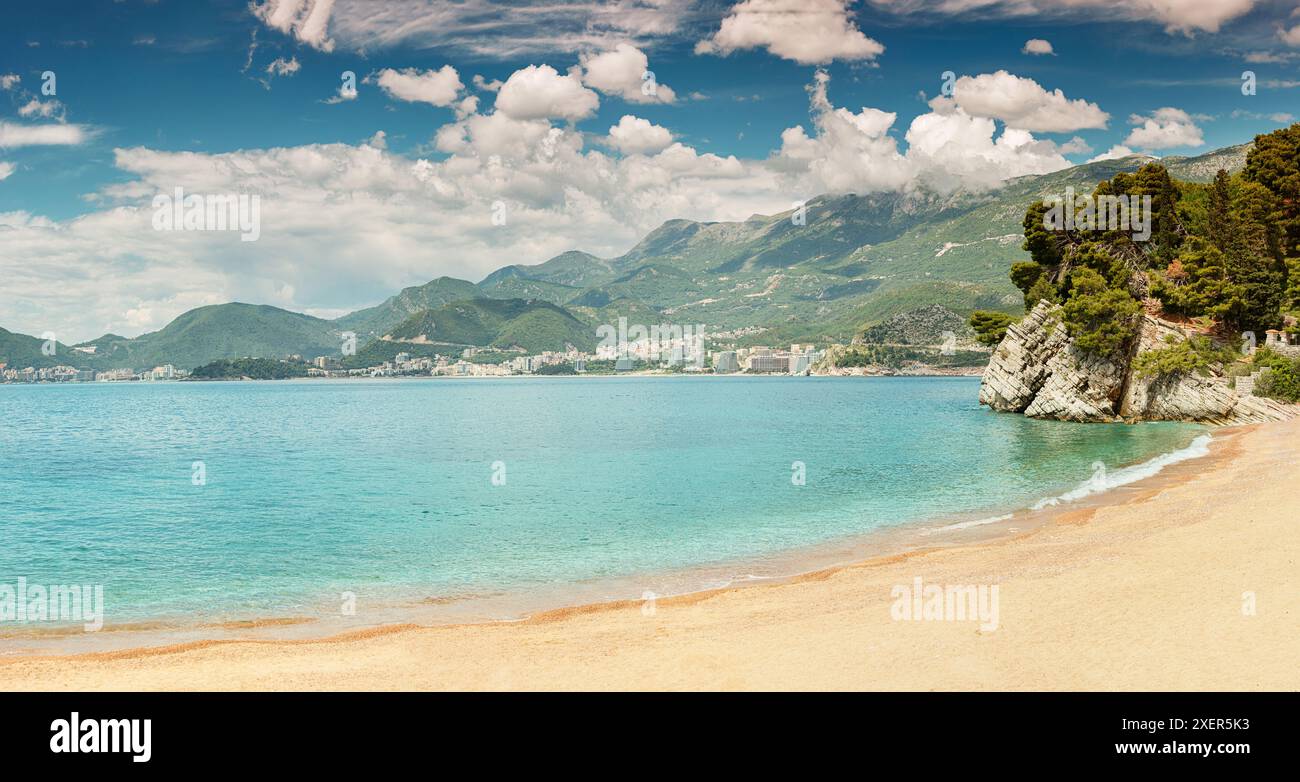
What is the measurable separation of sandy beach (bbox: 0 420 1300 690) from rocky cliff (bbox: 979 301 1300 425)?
151 feet

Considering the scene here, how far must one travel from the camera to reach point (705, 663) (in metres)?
11.5

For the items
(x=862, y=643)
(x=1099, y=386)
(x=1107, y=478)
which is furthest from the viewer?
(x=1099, y=386)

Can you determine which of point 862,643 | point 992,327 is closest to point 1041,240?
point 992,327

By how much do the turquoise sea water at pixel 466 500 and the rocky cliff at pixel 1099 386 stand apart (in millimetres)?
2833

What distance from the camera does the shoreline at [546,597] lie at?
15477 mm

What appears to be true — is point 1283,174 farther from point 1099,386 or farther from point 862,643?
point 862,643

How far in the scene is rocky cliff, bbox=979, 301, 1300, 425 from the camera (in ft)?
186

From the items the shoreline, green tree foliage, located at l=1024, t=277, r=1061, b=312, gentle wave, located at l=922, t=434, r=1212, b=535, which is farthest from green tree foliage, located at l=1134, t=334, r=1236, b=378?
the shoreline

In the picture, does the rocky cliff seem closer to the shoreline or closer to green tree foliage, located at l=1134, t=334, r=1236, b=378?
green tree foliage, located at l=1134, t=334, r=1236, b=378

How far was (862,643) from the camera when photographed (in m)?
12.2

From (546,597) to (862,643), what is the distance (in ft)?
28.2
